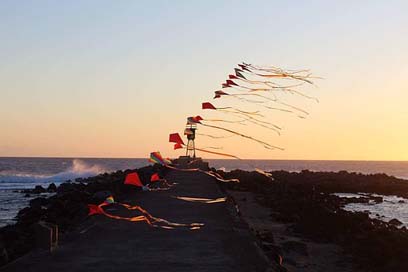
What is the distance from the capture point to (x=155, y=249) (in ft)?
36.3

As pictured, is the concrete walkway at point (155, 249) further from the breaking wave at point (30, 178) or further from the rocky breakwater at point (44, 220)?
the breaking wave at point (30, 178)

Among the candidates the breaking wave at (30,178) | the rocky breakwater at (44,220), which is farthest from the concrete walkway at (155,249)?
the breaking wave at (30,178)

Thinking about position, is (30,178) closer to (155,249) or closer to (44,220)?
(44,220)

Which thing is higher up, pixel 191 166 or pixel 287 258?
pixel 191 166

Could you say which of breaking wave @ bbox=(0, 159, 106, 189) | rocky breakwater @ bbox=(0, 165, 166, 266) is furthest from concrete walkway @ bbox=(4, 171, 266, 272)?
breaking wave @ bbox=(0, 159, 106, 189)

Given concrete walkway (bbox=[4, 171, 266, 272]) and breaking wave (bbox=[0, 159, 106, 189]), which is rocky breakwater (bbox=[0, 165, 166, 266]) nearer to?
concrete walkway (bbox=[4, 171, 266, 272])

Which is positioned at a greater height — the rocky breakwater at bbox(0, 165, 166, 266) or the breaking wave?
the breaking wave

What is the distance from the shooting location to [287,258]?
15.1 meters

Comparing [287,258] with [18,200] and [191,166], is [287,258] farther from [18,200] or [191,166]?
[18,200]

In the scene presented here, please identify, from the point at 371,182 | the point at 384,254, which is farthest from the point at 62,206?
the point at 371,182

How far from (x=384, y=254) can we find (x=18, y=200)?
95.0 ft

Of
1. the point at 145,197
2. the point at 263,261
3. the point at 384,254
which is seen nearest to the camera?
the point at 263,261

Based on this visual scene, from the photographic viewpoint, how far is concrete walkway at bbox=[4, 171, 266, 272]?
9602 mm

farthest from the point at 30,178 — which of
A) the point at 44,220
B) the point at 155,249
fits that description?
the point at 155,249
